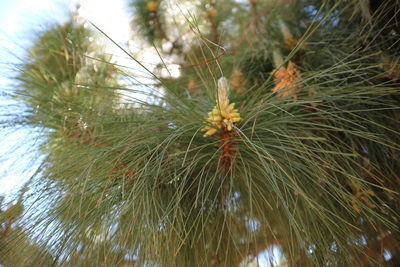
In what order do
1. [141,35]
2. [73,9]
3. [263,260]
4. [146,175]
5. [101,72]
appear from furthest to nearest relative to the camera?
[141,35] → [73,9] → [101,72] → [263,260] → [146,175]

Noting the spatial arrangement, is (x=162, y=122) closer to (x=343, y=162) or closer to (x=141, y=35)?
(x=343, y=162)

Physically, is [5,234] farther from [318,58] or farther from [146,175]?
[318,58]

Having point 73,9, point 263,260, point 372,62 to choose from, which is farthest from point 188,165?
point 73,9

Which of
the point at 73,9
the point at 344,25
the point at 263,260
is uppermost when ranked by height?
the point at 73,9

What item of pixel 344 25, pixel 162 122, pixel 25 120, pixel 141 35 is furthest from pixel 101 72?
pixel 344 25

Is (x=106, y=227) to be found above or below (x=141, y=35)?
below

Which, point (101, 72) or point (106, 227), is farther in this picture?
point (101, 72)

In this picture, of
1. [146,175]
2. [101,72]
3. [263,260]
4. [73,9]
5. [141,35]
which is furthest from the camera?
[141,35]
